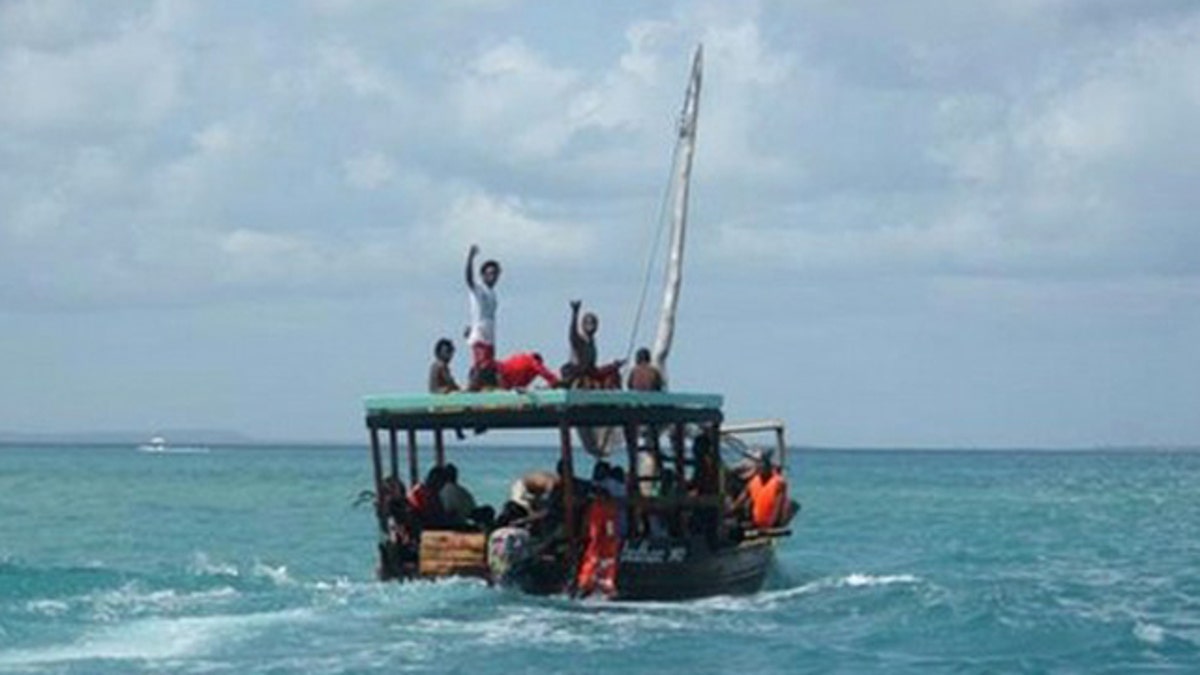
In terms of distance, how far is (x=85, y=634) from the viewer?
2139 centimetres

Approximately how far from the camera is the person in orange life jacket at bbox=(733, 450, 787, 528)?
26156mm

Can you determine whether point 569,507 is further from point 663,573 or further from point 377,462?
point 377,462

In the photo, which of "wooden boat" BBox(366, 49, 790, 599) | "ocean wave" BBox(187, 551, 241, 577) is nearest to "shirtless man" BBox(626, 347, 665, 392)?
"wooden boat" BBox(366, 49, 790, 599)

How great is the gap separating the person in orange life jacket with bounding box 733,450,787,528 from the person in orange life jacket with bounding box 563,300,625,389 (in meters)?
3.26

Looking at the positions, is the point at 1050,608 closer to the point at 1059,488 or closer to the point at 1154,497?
the point at 1154,497

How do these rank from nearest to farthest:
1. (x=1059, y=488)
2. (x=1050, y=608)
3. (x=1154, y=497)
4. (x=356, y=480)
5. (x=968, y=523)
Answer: (x=1050, y=608) < (x=968, y=523) < (x=1154, y=497) < (x=1059, y=488) < (x=356, y=480)

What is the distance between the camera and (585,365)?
23453mm

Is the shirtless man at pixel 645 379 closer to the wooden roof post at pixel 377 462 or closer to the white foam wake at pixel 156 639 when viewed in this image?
the wooden roof post at pixel 377 462

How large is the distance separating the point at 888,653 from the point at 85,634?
7580mm

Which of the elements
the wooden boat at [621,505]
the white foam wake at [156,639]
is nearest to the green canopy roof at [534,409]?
the wooden boat at [621,505]

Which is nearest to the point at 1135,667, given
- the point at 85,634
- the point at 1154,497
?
the point at 85,634

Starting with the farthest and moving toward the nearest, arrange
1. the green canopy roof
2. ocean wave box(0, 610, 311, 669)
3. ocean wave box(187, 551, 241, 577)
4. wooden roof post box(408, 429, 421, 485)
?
ocean wave box(187, 551, 241, 577) < wooden roof post box(408, 429, 421, 485) < the green canopy roof < ocean wave box(0, 610, 311, 669)

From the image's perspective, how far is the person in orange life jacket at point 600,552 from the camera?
22.8 metres

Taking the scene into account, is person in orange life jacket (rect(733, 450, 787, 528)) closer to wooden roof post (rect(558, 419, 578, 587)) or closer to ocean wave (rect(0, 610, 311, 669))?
wooden roof post (rect(558, 419, 578, 587))
